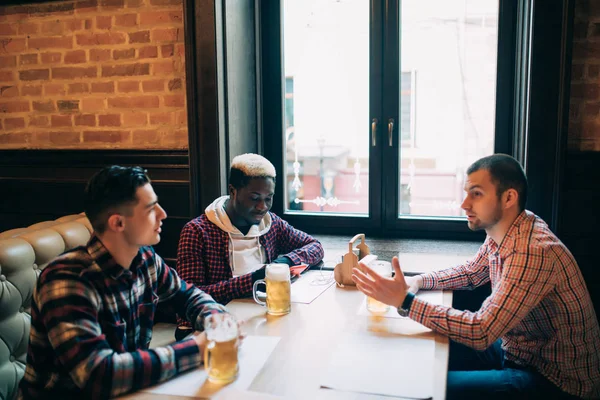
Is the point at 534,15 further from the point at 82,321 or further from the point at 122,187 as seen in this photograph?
the point at 82,321

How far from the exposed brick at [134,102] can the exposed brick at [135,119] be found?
42mm

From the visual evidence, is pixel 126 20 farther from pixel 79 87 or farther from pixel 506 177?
pixel 506 177

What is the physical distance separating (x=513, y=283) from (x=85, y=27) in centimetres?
252

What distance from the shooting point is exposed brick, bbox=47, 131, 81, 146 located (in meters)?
3.14

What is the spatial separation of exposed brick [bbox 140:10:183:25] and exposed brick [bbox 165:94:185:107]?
0.37 m

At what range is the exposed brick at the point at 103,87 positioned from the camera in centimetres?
304

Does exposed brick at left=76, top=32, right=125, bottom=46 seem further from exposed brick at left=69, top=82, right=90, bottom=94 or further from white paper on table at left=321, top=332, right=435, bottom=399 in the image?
white paper on table at left=321, top=332, right=435, bottom=399

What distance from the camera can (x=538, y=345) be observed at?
1852mm

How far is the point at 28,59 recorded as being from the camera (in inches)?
125

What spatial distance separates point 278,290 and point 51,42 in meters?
2.15

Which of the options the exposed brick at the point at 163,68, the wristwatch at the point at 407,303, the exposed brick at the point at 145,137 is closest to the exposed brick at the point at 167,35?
the exposed brick at the point at 163,68

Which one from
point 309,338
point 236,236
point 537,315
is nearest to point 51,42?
point 236,236

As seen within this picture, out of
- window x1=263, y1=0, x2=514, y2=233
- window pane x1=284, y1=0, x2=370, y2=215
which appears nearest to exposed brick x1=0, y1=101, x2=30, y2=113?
window x1=263, y1=0, x2=514, y2=233

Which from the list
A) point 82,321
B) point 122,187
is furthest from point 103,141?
point 82,321
